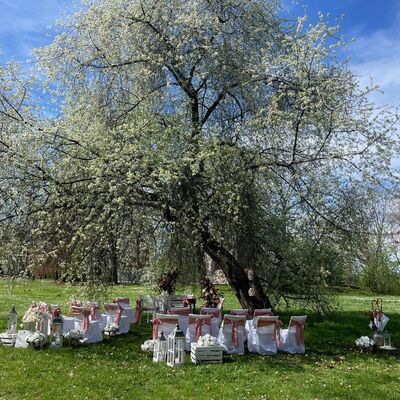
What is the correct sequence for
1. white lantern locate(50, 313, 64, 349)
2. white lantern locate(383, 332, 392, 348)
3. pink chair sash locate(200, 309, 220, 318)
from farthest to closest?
pink chair sash locate(200, 309, 220, 318)
white lantern locate(383, 332, 392, 348)
white lantern locate(50, 313, 64, 349)

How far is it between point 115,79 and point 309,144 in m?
5.31

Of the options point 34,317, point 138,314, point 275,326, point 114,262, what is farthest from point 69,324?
point 275,326

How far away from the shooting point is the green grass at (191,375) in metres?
8.04

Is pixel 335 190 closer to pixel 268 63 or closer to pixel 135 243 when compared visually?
pixel 268 63

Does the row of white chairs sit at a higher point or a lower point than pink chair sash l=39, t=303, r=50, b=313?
lower

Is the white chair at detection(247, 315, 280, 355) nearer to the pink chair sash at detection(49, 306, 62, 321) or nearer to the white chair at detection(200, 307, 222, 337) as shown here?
the white chair at detection(200, 307, 222, 337)

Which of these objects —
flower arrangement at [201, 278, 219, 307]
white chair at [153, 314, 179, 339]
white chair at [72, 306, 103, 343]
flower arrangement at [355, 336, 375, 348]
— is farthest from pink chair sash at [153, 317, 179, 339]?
flower arrangement at [355, 336, 375, 348]

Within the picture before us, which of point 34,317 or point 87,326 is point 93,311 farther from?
point 34,317

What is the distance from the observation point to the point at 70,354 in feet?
35.0

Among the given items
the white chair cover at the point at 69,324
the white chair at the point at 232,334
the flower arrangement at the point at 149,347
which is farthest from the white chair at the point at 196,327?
the white chair cover at the point at 69,324

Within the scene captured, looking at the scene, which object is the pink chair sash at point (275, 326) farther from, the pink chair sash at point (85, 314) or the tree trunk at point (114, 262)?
the pink chair sash at point (85, 314)

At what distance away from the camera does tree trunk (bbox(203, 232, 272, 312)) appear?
Answer: 1336 centimetres

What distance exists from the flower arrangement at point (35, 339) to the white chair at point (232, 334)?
150 inches

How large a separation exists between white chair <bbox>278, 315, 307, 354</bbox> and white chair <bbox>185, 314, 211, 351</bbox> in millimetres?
1758
